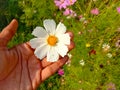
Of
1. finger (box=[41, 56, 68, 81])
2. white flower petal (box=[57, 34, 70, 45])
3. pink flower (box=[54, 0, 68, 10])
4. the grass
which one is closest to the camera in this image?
white flower petal (box=[57, 34, 70, 45])

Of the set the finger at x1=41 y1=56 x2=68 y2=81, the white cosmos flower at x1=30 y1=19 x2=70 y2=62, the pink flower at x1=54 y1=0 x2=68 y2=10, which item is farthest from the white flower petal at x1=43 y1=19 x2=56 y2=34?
the pink flower at x1=54 y1=0 x2=68 y2=10

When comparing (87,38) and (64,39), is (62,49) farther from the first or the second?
(87,38)

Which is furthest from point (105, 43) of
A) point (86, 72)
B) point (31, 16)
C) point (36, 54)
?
point (36, 54)

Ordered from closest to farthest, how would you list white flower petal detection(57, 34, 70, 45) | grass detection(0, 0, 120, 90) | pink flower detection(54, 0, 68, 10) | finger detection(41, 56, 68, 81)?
white flower petal detection(57, 34, 70, 45), finger detection(41, 56, 68, 81), grass detection(0, 0, 120, 90), pink flower detection(54, 0, 68, 10)

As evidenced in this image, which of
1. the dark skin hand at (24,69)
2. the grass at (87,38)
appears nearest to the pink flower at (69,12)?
the grass at (87,38)

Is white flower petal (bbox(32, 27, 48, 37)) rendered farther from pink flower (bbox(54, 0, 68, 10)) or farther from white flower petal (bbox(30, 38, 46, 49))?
pink flower (bbox(54, 0, 68, 10))

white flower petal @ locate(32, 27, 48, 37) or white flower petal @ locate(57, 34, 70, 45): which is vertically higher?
white flower petal @ locate(32, 27, 48, 37)

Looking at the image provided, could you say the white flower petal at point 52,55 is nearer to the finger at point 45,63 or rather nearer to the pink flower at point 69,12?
the finger at point 45,63
